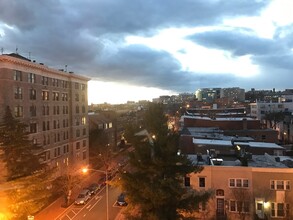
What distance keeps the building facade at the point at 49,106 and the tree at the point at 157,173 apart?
23.0 m

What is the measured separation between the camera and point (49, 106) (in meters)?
60.7

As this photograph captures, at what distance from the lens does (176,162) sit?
24391 mm

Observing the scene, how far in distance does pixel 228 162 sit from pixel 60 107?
37.1 m

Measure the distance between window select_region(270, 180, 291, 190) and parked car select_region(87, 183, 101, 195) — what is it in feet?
93.3

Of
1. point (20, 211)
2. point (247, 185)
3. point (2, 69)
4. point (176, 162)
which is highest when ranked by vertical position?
point (2, 69)

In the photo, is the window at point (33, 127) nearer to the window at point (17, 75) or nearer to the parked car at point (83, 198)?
the window at point (17, 75)

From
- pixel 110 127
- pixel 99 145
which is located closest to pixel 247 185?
pixel 99 145

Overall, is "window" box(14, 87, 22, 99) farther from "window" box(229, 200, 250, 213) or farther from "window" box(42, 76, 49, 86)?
"window" box(229, 200, 250, 213)

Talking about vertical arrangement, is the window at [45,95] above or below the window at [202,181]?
above

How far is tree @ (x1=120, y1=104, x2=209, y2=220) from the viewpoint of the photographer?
78.6 feet

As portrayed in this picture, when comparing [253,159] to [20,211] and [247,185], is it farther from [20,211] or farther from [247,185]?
[20,211]

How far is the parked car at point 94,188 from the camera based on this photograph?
53.8m

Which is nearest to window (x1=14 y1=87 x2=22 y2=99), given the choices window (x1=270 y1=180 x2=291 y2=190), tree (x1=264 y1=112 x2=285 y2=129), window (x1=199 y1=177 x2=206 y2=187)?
window (x1=199 y1=177 x2=206 y2=187)

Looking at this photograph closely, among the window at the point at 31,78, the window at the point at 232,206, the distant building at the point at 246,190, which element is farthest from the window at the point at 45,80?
the window at the point at 232,206
